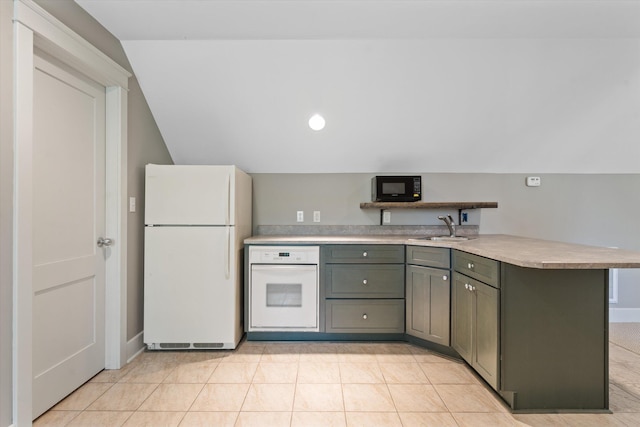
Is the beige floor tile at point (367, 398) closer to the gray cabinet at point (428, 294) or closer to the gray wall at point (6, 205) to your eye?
the gray cabinet at point (428, 294)

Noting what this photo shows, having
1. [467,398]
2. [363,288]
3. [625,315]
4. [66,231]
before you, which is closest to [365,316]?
[363,288]

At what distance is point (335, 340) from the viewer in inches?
113

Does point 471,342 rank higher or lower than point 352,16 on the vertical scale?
lower

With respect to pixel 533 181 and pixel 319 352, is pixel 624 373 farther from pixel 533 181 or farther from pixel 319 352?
pixel 319 352

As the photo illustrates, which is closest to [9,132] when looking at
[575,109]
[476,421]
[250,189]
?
[250,189]

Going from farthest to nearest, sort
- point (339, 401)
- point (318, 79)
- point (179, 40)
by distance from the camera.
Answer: point (318, 79), point (179, 40), point (339, 401)

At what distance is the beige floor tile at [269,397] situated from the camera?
1.93m

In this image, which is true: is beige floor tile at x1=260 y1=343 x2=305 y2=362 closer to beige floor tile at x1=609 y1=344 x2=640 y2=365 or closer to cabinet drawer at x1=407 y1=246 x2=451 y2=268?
cabinet drawer at x1=407 y1=246 x2=451 y2=268

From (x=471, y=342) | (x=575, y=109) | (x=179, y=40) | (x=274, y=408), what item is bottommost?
(x=274, y=408)

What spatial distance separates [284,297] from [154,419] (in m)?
1.25

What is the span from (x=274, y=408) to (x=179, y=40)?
2669 mm

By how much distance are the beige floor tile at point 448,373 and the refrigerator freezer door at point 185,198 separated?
1869 millimetres

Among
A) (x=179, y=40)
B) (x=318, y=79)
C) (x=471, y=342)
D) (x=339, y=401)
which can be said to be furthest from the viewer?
(x=318, y=79)

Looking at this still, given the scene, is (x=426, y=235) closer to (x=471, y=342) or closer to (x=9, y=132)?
(x=471, y=342)
